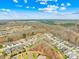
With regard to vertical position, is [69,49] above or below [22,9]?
below

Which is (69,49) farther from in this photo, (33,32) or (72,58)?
(33,32)

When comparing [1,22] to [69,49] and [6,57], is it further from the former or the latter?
[69,49]

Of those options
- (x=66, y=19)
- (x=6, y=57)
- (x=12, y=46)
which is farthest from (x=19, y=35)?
(x=66, y=19)

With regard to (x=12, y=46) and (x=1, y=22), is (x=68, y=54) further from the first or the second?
(x=1, y=22)

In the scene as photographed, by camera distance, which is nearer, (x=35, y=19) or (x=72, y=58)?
(x=72, y=58)

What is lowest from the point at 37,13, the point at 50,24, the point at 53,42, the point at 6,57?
the point at 6,57

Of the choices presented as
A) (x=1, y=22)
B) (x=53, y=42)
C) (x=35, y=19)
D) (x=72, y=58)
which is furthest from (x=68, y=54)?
(x=1, y=22)

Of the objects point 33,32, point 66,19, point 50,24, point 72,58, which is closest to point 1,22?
point 33,32

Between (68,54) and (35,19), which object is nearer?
(68,54)

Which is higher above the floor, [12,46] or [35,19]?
[35,19]
